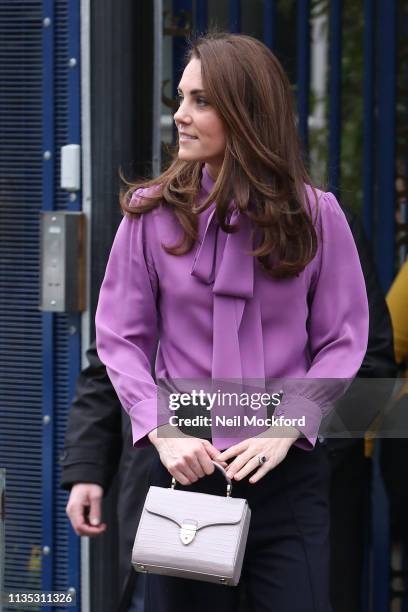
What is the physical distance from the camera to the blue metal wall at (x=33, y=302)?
4.02m

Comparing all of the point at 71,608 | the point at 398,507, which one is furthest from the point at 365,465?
the point at 71,608

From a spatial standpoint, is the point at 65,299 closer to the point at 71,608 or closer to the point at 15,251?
the point at 15,251

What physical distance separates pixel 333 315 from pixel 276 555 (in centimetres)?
51

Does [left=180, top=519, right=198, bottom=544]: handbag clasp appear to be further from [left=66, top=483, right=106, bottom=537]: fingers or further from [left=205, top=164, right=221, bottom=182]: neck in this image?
[left=205, top=164, right=221, bottom=182]: neck

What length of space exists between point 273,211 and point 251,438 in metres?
0.46

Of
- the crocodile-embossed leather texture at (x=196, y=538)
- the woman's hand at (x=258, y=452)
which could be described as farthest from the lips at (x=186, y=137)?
the crocodile-embossed leather texture at (x=196, y=538)

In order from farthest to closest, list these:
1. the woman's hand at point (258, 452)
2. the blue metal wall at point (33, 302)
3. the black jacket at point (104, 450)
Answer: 1. the blue metal wall at point (33, 302)
2. the black jacket at point (104, 450)
3. the woman's hand at point (258, 452)

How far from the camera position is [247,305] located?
2875mm

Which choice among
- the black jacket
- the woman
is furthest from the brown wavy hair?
the black jacket

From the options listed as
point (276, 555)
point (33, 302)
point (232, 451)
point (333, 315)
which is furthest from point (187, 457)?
point (33, 302)

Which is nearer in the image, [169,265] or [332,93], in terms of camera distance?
[169,265]

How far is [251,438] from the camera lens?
9.25ft

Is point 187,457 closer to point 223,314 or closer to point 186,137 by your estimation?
point 223,314

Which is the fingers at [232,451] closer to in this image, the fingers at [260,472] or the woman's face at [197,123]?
the fingers at [260,472]
